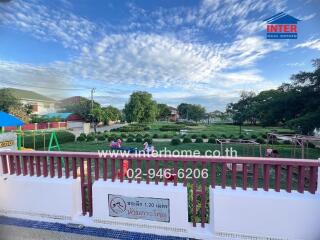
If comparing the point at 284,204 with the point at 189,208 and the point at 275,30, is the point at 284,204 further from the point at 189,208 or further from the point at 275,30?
the point at 275,30

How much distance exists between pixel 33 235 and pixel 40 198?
14.8 inches

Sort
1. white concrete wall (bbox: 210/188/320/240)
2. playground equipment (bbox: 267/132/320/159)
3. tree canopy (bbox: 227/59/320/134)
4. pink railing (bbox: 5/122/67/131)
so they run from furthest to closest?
pink railing (bbox: 5/122/67/131)
tree canopy (bbox: 227/59/320/134)
playground equipment (bbox: 267/132/320/159)
white concrete wall (bbox: 210/188/320/240)

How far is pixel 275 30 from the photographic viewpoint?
2.48m

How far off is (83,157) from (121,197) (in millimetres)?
604

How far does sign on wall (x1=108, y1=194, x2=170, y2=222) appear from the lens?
208cm

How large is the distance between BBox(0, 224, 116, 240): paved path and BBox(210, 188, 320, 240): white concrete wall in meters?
1.20

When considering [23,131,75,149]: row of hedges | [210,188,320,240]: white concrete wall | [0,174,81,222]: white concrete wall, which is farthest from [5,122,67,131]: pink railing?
[210,188,320,240]: white concrete wall

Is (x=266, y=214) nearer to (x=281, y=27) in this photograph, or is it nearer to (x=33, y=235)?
(x=281, y=27)

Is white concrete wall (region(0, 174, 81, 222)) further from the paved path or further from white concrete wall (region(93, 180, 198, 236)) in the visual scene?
white concrete wall (region(93, 180, 198, 236))

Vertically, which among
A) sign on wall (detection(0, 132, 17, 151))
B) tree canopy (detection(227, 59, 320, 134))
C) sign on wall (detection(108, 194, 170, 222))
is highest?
tree canopy (detection(227, 59, 320, 134))

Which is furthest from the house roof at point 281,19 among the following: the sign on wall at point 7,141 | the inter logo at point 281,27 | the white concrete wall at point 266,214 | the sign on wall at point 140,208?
the sign on wall at point 7,141

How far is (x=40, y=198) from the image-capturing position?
2.36 metres

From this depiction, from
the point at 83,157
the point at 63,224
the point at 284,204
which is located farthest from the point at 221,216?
the point at 63,224

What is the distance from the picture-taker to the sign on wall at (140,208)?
208cm
